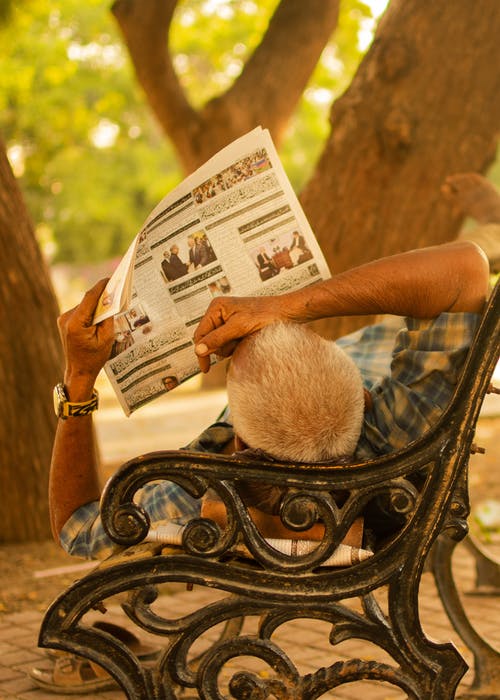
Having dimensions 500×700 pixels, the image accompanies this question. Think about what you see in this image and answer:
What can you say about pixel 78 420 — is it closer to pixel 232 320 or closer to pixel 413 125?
pixel 232 320

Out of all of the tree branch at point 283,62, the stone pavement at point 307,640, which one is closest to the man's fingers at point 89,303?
the stone pavement at point 307,640

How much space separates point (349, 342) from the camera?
11.6 feet

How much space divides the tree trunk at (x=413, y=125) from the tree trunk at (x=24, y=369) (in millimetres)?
1562

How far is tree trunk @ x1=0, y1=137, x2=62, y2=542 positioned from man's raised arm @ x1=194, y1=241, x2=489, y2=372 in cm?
317

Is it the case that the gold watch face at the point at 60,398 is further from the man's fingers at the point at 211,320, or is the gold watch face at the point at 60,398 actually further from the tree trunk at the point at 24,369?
the tree trunk at the point at 24,369

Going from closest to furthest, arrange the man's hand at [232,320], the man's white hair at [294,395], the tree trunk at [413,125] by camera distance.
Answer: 1. the man's white hair at [294,395]
2. the man's hand at [232,320]
3. the tree trunk at [413,125]

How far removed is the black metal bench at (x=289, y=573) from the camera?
238cm

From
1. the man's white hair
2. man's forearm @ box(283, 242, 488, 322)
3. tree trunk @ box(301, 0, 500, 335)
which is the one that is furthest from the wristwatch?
tree trunk @ box(301, 0, 500, 335)

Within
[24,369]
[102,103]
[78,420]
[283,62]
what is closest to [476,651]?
[78,420]

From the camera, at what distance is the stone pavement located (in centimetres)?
343

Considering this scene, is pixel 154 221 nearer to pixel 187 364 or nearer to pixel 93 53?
pixel 187 364

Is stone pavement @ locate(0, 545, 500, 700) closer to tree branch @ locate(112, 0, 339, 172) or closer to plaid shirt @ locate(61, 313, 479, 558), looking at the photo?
plaid shirt @ locate(61, 313, 479, 558)

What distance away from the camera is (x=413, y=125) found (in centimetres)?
601

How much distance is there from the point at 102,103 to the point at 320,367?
15.0m
